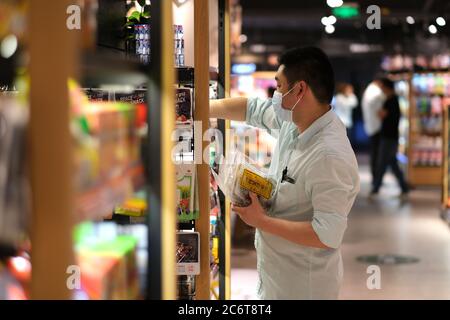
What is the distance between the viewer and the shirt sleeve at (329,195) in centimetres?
298

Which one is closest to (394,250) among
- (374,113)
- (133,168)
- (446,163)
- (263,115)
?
(446,163)

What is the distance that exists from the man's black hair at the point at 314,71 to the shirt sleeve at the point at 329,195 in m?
0.32

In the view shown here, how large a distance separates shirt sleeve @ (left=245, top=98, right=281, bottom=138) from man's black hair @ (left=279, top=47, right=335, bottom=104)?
22.4 inches

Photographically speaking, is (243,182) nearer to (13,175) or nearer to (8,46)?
(8,46)

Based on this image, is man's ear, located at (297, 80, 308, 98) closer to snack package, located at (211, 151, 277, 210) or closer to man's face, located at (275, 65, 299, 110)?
man's face, located at (275, 65, 299, 110)

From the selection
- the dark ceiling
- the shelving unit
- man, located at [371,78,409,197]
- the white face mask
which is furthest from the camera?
the dark ceiling

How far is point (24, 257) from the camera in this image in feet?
4.84

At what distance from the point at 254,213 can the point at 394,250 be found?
5.71 m

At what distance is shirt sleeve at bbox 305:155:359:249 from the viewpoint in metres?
A: 2.98

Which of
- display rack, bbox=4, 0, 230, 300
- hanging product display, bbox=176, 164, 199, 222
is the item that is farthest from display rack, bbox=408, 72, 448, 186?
display rack, bbox=4, 0, 230, 300

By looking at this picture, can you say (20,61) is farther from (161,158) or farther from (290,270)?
(290,270)

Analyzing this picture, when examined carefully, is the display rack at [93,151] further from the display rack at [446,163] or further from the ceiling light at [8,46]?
the display rack at [446,163]

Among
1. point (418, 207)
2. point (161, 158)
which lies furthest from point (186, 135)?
point (418, 207)

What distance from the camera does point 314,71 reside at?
318 centimetres
